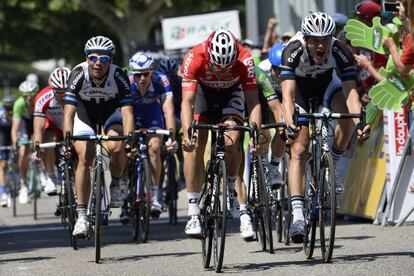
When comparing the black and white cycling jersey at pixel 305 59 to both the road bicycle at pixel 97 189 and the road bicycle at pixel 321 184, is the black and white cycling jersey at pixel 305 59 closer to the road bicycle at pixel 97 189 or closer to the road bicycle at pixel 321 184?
the road bicycle at pixel 321 184

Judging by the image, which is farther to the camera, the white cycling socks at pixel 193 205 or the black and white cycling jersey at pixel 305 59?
the black and white cycling jersey at pixel 305 59

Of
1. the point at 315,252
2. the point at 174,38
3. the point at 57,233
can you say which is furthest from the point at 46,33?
the point at 315,252

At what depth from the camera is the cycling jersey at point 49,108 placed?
15609mm

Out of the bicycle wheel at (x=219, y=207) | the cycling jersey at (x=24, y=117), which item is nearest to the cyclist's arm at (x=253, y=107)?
the bicycle wheel at (x=219, y=207)

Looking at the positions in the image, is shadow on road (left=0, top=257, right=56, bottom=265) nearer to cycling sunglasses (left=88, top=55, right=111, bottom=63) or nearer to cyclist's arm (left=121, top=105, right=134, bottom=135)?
cyclist's arm (left=121, top=105, right=134, bottom=135)

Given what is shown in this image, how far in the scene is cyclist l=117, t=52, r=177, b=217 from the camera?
48.3 ft

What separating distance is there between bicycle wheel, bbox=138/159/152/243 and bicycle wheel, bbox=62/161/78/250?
2.56ft

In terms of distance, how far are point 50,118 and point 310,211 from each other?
604 cm

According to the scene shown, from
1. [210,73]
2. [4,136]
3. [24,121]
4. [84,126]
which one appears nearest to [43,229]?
[84,126]

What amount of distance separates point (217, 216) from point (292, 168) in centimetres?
105

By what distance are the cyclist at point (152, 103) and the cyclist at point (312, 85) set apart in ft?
10.6

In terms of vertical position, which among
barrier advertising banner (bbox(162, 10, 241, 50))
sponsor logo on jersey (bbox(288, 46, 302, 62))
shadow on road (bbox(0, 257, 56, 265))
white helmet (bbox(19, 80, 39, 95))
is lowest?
shadow on road (bbox(0, 257, 56, 265))

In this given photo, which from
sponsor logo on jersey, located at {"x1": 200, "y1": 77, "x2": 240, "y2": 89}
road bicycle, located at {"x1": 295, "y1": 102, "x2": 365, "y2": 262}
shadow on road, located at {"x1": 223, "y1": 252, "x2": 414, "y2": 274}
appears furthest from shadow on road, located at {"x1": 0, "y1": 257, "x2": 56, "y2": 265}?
road bicycle, located at {"x1": 295, "y1": 102, "x2": 365, "y2": 262}

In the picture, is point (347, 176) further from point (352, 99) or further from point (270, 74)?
point (352, 99)
